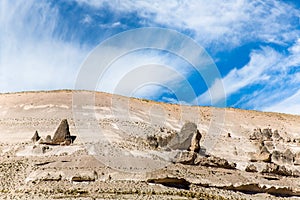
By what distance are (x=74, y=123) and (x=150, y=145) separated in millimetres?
9454

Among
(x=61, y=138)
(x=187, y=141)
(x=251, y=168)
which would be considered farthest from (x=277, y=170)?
(x=61, y=138)

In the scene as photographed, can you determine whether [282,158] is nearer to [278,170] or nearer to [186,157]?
[278,170]

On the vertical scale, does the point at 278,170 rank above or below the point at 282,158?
below

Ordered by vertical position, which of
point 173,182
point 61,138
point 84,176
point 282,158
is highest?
point 61,138

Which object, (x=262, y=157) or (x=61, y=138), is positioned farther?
(x=262, y=157)

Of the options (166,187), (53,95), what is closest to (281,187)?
(166,187)

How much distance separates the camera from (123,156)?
97.1 feet

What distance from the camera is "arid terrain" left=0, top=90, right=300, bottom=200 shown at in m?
26.9

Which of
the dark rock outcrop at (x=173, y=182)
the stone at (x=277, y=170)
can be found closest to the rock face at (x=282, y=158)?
the stone at (x=277, y=170)

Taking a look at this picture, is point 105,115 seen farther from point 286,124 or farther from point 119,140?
point 286,124

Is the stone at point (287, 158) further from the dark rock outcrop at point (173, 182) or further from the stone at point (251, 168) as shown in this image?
the dark rock outcrop at point (173, 182)

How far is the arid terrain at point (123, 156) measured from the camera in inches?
1061

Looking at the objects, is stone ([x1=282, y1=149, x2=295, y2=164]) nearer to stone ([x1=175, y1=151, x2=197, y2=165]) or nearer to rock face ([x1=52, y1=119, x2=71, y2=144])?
stone ([x1=175, y1=151, x2=197, y2=165])

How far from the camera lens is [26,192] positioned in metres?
25.8
